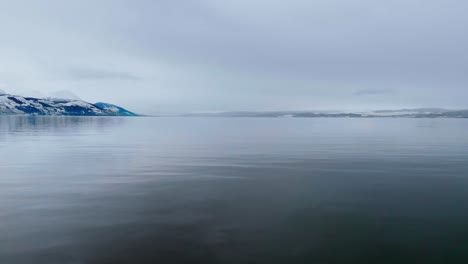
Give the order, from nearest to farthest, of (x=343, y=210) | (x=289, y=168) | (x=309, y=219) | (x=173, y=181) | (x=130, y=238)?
(x=130, y=238) < (x=309, y=219) < (x=343, y=210) < (x=173, y=181) < (x=289, y=168)

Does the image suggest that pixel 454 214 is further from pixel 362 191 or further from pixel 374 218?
pixel 362 191

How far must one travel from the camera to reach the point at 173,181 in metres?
21.6

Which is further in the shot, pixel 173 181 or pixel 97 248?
pixel 173 181

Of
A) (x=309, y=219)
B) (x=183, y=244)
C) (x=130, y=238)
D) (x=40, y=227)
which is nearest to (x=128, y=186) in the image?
(x=40, y=227)

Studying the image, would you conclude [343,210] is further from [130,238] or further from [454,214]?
[130,238]

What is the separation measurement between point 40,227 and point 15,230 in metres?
0.88

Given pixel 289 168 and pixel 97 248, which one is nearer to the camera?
pixel 97 248

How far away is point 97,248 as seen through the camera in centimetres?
1072

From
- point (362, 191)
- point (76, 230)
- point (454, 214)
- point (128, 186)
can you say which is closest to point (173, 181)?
point (128, 186)

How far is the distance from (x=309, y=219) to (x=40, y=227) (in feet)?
38.5

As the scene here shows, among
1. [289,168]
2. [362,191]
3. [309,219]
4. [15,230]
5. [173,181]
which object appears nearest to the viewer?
[15,230]

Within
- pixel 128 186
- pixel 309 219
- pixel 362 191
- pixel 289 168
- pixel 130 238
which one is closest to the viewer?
Answer: pixel 130 238

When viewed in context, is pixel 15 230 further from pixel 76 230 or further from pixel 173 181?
pixel 173 181

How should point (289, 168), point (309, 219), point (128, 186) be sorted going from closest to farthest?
1. point (309, 219)
2. point (128, 186)
3. point (289, 168)
